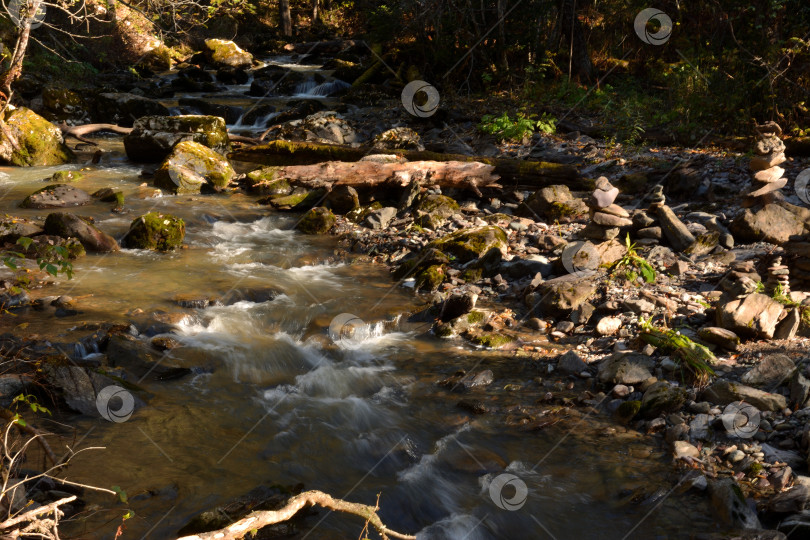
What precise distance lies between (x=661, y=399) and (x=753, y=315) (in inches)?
55.4

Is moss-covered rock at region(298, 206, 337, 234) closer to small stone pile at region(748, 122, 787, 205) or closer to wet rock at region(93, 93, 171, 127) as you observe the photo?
small stone pile at region(748, 122, 787, 205)

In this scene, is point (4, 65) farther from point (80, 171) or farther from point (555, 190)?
point (555, 190)

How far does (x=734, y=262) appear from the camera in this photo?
6.83 meters

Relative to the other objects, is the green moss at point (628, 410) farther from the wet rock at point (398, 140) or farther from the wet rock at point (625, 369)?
the wet rock at point (398, 140)

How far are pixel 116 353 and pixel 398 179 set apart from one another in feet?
19.8

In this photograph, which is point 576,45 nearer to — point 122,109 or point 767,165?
point 767,165

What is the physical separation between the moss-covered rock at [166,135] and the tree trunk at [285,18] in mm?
20089

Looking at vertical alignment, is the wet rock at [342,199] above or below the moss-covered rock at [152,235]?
above

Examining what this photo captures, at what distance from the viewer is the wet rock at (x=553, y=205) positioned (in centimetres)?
909

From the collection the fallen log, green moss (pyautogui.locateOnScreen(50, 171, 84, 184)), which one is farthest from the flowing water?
green moss (pyautogui.locateOnScreen(50, 171, 84, 184))

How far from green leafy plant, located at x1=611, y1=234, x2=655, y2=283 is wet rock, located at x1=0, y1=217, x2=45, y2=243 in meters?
8.06

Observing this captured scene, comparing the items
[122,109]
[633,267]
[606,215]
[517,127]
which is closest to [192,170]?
[122,109]

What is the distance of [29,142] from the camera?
13.2 metres

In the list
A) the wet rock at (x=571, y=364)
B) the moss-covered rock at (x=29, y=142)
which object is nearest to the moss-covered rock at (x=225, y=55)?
the moss-covered rock at (x=29, y=142)
